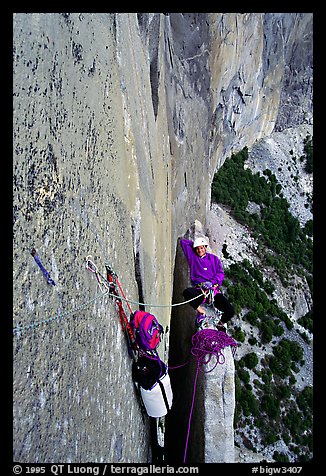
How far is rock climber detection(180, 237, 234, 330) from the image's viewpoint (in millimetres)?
4309

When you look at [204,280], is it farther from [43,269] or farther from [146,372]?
[43,269]

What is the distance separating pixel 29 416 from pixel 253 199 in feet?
56.4

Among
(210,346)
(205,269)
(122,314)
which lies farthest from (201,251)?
(122,314)

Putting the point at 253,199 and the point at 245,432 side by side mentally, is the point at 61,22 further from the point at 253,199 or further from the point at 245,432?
the point at 253,199

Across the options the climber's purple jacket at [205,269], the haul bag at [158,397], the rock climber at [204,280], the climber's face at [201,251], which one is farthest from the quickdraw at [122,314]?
the climber's face at [201,251]

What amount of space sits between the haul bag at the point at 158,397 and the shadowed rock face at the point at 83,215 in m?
0.09

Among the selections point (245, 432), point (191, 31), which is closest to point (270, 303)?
point (245, 432)

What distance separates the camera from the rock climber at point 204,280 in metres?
4.31

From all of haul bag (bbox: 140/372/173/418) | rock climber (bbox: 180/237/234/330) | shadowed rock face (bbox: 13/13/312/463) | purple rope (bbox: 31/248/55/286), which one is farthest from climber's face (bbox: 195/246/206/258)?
purple rope (bbox: 31/248/55/286)

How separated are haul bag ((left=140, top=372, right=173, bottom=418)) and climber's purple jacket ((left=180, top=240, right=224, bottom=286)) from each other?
188 cm

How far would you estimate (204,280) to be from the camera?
15.6ft

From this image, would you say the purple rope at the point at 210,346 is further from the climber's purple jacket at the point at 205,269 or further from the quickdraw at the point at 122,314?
the quickdraw at the point at 122,314

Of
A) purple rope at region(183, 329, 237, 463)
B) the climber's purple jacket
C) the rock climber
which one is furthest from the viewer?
the climber's purple jacket

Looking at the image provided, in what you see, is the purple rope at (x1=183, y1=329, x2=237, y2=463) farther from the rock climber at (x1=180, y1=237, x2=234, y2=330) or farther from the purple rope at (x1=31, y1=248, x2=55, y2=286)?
the purple rope at (x1=31, y1=248, x2=55, y2=286)
